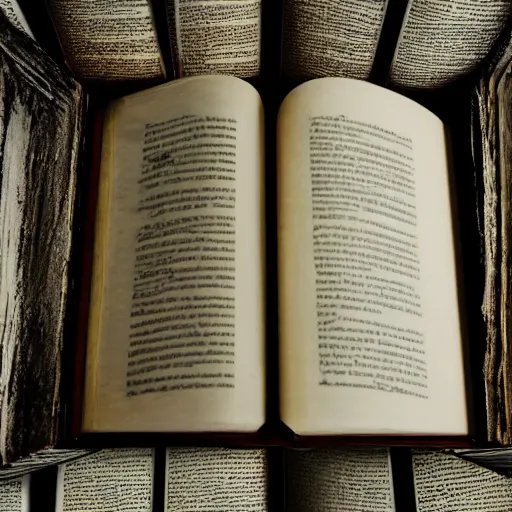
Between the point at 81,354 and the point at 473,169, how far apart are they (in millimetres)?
392

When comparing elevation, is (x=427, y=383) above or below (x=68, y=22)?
below

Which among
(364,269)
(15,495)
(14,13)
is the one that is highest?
(14,13)

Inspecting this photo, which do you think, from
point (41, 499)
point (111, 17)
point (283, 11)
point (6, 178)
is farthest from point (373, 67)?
point (41, 499)

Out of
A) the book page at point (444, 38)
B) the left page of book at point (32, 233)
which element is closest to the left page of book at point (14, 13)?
the left page of book at point (32, 233)

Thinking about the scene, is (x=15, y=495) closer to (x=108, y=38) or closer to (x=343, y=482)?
(x=343, y=482)

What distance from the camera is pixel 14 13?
0.56 meters

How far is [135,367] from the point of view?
559mm

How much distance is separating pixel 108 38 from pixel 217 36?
0.10 m

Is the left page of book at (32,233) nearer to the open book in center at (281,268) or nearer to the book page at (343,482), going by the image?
the open book in center at (281,268)

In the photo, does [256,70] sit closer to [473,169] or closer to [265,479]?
[473,169]

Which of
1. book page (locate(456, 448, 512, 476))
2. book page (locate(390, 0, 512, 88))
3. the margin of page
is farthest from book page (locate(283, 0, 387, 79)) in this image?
book page (locate(456, 448, 512, 476))

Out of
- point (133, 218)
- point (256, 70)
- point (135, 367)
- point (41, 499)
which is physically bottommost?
point (41, 499)

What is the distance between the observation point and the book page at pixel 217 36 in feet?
2.00

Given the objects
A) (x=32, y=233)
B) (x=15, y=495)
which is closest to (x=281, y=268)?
(x=32, y=233)
